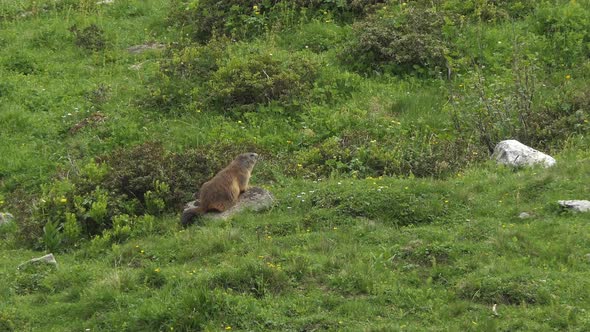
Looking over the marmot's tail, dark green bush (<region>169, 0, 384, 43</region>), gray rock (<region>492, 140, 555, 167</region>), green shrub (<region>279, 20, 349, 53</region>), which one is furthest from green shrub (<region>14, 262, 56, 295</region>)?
dark green bush (<region>169, 0, 384, 43</region>)

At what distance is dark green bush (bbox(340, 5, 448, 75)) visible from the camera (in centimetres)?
1592

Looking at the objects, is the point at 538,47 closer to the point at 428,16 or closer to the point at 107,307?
the point at 428,16

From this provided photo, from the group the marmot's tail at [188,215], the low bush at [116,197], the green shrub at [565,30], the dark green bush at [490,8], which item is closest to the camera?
the marmot's tail at [188,215]

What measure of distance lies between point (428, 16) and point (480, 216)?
701 centimetres

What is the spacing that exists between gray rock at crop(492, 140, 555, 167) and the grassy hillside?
8.7 inches

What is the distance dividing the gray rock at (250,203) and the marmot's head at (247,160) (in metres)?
0.36

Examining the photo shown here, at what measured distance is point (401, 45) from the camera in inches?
631

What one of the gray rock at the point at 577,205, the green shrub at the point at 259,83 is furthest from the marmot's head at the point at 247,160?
the gray rock at the point at 577,205

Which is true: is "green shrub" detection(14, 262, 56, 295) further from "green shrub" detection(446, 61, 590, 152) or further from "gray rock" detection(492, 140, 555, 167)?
"green shrub" detection(446, 61, 590, 152)

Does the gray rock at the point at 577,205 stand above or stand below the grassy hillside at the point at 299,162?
above

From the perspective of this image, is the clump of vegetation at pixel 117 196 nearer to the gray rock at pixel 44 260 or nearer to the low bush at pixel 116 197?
the low bush at pixel 116 197

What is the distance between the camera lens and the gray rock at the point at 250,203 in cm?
1114

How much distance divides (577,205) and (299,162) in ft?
13.8

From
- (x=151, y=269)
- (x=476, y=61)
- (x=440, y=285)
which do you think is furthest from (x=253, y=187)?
(x=476, y=61)
